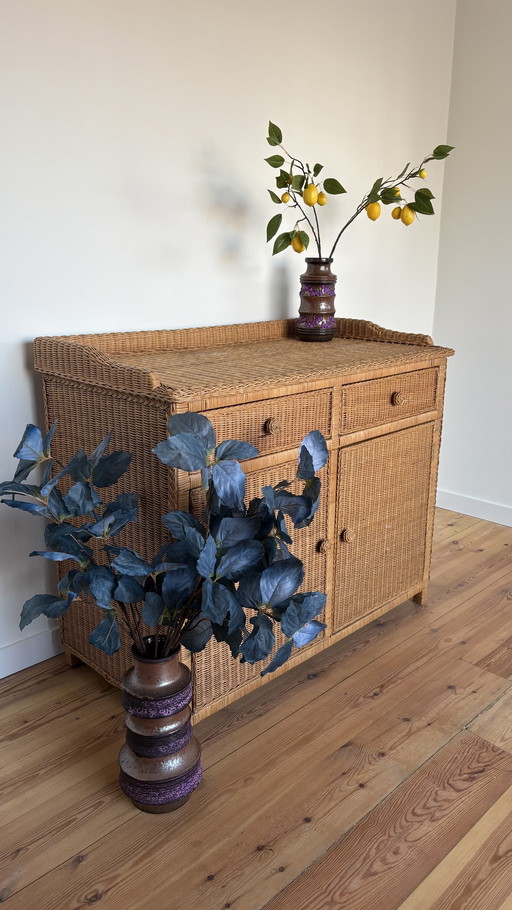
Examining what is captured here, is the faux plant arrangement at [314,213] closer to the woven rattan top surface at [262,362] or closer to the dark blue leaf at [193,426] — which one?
the woven rattan top surface at [262,362]

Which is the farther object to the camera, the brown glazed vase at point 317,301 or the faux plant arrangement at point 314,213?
the brown glazed vase at point 317,301

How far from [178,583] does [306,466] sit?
0.32m

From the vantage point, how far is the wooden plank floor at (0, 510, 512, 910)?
3.91 feet

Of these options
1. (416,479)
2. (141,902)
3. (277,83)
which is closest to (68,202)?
(277,83)

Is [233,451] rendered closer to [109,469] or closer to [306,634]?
[109,469]

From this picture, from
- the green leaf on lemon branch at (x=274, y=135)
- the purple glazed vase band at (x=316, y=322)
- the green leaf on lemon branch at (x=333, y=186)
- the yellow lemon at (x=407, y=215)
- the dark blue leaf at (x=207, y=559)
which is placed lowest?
the dark blue leaf at (x=207, y=559)

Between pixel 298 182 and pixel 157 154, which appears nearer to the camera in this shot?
pixel 157 154

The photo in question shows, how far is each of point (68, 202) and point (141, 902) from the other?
4.76 feet

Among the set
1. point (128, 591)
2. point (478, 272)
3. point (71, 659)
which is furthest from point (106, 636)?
point (478, 272)

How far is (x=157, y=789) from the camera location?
52.1 inches

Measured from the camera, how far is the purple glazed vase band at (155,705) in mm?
1292

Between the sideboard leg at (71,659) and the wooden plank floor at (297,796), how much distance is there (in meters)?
0.02

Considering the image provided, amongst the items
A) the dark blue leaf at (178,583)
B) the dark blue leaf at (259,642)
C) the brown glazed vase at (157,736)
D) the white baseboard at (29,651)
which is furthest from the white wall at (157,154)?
the dark blue leaf at (259,642)

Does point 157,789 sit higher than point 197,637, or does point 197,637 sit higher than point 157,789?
point 197,637
